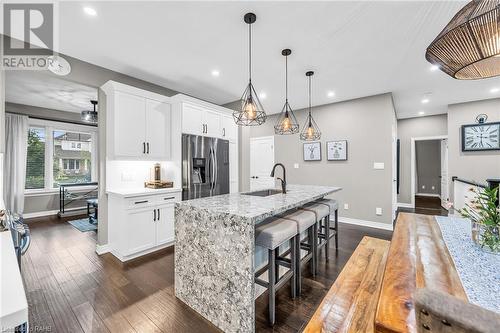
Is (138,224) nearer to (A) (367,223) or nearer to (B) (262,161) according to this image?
(B) (262,161)

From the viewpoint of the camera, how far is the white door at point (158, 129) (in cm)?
332

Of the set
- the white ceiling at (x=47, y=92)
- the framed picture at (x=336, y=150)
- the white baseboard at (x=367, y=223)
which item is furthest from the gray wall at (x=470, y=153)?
the white ceiling at (x=47, y=92)

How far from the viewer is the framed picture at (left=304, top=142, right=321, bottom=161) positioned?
508cm

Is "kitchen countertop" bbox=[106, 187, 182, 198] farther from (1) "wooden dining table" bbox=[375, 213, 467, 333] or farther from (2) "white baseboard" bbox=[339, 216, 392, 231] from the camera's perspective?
(2) "white baseboard" bbox=[339, 216, 392, 231]

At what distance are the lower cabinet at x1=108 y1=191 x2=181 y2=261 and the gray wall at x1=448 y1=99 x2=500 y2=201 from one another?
20.3 feet

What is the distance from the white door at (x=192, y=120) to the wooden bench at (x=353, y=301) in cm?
297

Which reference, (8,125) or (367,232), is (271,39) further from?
(8,125)

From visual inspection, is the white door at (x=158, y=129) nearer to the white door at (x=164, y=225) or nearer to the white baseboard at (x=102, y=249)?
the white door at (x=164, y=225)

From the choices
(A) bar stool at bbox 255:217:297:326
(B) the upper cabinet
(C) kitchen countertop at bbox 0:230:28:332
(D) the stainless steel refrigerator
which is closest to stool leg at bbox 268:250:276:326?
(A) bar stool at bbox 255:217:297:326

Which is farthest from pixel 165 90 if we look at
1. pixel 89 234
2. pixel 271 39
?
pixel 89 234

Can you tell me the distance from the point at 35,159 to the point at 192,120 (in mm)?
4620

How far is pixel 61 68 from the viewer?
271 cm

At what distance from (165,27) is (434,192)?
1035cm

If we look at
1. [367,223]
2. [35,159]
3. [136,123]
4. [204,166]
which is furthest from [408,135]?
[35,159]
